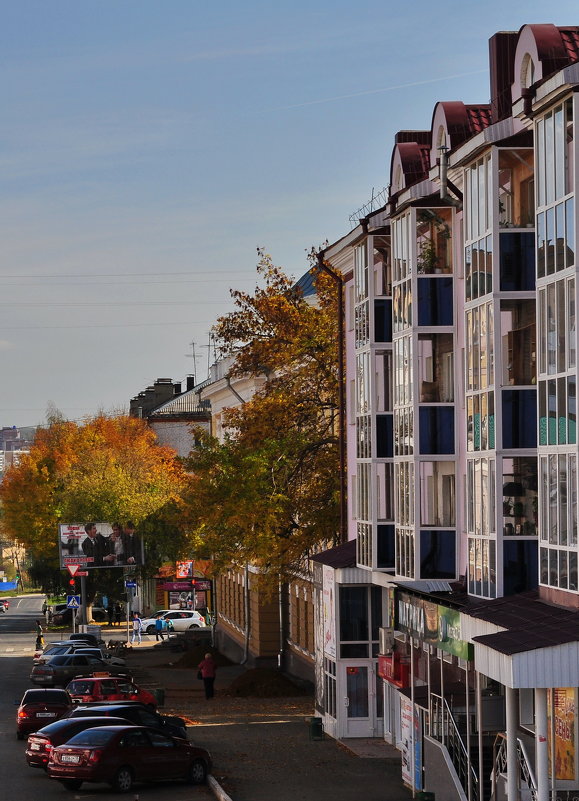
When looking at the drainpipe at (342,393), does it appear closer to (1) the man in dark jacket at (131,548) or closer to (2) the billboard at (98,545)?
(2) the billboard at (98,545)

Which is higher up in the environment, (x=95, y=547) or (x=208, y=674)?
(x=95, y=547)

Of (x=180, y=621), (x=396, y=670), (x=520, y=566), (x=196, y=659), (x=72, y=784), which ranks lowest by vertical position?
(x=180, y=621)

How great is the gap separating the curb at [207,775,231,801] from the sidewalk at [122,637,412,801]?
0.03 metres

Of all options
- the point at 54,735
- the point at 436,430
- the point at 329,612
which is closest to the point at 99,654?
the point at 329,612

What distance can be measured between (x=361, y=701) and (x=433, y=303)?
1084 centimetres

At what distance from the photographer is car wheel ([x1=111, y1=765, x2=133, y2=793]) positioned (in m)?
28.4

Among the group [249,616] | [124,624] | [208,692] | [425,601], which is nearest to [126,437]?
[124,624]

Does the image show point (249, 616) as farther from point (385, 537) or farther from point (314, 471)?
point (385, 537)

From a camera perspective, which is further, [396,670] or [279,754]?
[279,754]

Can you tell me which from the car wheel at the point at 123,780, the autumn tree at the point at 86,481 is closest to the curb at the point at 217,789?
the car wheel at the point at 123,780

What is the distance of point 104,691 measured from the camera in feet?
130

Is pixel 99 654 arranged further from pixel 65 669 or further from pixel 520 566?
pixel 520 566

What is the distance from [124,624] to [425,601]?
7153 cm

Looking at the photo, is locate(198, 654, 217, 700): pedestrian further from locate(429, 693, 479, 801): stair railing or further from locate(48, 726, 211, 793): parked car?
locate(429, 693, 479, 801): stair railing
